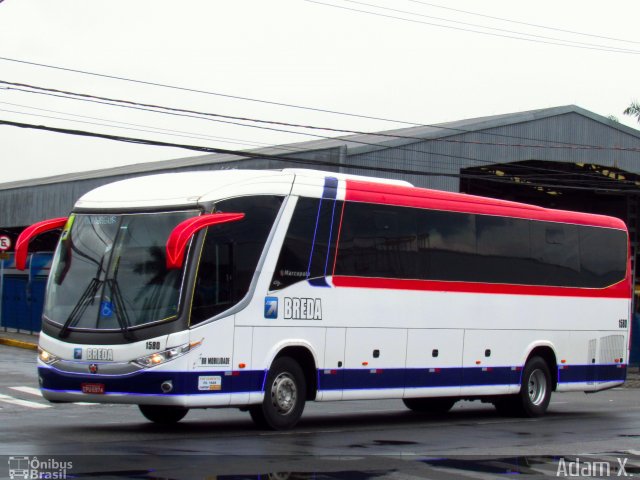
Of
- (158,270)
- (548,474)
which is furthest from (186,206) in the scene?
(548,474)

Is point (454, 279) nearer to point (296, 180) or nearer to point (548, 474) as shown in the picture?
point (296, 180)

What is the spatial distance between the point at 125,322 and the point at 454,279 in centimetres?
609

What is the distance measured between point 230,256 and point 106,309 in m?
1.72

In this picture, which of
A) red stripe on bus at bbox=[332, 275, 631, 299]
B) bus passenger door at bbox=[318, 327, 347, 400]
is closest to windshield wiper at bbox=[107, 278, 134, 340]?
bus passenger door at bbox=[318, 327, 347, 400]

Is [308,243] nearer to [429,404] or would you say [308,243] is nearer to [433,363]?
[433,363]

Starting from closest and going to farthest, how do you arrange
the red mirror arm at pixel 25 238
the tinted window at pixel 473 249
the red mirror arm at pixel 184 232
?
the red mirror arm at pixel 184 232, the red mirror arm at pixel 25 238, the tinted window at pixel 473 249

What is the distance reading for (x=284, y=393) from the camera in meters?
15.6

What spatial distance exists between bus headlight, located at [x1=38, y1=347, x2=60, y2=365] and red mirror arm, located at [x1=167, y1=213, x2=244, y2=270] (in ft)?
6.70

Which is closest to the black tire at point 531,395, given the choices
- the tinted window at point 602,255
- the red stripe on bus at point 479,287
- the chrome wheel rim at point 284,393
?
the red stripe on bus at point 479,287

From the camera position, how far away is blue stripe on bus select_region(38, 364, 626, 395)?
46.9ft

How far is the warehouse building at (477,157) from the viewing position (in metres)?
34.6

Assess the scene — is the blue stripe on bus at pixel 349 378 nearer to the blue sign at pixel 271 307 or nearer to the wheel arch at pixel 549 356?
the wheel arch at pixel 549 356

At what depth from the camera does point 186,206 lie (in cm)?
1490

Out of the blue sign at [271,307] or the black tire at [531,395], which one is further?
the black tire at [531,395]
